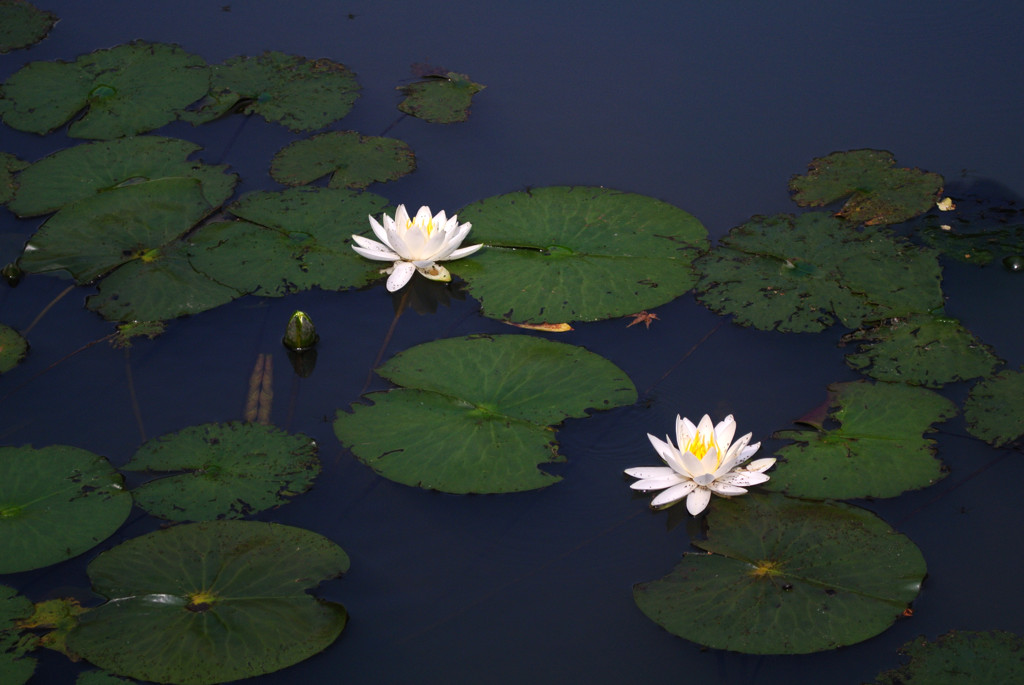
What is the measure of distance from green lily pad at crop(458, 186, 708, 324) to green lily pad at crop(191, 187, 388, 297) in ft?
1.80

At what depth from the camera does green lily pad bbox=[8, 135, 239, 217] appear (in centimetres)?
485

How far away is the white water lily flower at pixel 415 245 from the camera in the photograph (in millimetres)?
4352

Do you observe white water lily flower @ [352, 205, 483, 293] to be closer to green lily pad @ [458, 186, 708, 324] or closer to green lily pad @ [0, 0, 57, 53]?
green lily pad @ [458, 186, 708, 324]

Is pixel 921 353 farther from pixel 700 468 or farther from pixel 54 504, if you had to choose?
pixel 54 504

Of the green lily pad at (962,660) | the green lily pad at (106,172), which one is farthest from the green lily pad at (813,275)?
the green lily pad at (106,172)

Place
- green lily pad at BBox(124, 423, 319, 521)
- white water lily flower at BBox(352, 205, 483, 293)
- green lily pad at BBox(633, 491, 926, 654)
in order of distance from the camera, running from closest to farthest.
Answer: green lily pad at BBox(633, 491, 926, 654) < green lily pad at BBox(124, 423, 319, 521) < white water lily flower at BBox(352, 205, 483, 293)

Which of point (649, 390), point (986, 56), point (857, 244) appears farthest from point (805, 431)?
point (986, 56)

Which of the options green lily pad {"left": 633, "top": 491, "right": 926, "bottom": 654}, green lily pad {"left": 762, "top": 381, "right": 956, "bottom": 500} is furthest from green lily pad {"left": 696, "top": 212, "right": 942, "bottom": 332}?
green lily pad {"left": 633, "top": 491, "right": 926, "bottom": 654}

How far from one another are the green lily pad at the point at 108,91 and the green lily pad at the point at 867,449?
419 centimetres

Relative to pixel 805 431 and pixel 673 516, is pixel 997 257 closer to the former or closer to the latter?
pixel 805 431

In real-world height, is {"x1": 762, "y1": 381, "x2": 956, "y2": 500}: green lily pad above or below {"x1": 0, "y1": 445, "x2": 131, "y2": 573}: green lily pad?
above

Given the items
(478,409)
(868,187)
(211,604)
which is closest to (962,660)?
(478,409)

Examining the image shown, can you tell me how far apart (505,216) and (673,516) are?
1.93 m

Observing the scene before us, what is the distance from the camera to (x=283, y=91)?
571 cm
